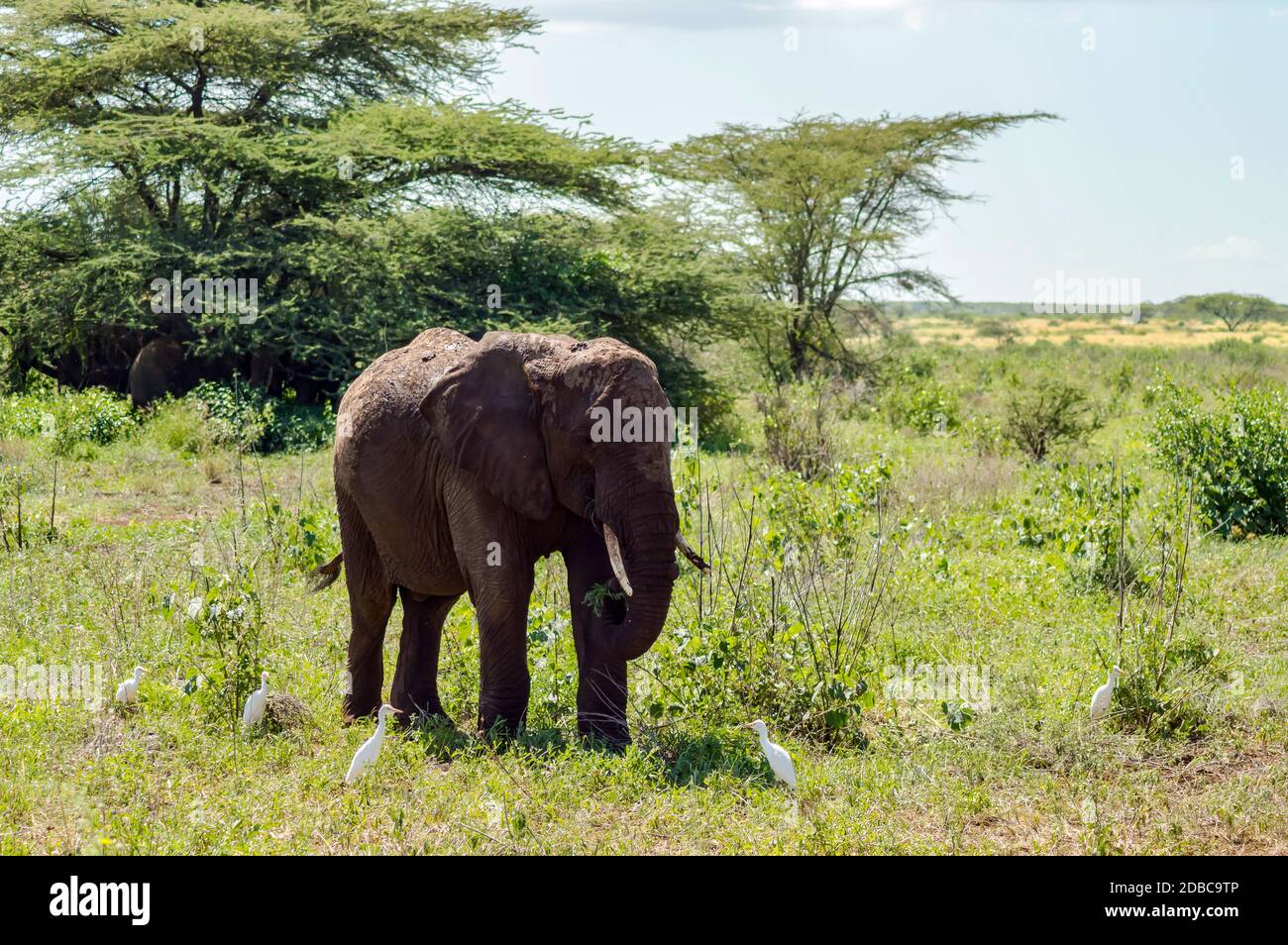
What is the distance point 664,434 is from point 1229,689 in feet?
11.2

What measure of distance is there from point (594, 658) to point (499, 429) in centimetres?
114

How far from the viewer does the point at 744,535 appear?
8.84m

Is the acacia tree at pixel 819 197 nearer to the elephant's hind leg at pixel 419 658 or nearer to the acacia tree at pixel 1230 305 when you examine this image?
the elephant's hind leg at pixel 419 658

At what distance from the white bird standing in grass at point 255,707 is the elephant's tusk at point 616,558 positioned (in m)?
1.89

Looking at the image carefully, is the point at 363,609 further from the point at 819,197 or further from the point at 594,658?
the point at 819,197

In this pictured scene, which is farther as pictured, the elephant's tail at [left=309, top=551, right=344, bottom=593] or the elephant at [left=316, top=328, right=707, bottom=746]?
the elephant's tail at [left=309, top=551, right=344, bottom=593]

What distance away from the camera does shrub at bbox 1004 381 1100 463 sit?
16188 millimetres

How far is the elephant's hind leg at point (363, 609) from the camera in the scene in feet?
21.1

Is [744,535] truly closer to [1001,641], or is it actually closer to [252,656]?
[1001,641]

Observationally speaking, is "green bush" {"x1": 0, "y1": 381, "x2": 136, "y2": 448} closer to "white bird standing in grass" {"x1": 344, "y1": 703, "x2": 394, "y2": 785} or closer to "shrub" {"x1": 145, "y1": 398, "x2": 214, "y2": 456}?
"shrub" {"x1": 145, "y1": 398, "x2": 214, "y2": 456}

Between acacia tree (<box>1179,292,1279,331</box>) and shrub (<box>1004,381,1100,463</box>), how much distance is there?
49.0 meters

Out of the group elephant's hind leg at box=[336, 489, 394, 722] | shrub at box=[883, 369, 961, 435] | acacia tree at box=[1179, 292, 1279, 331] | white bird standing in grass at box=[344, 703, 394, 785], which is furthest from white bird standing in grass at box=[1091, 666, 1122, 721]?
acacia tree at box=[1179, 292, 1279, 331]

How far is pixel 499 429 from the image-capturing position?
5.49 metres

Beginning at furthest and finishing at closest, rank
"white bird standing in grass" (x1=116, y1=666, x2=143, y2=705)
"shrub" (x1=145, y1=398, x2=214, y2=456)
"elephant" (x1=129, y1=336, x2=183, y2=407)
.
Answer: "elephant" (x1=129, y1=336, x2=183, y2=407) → "shrub" (x1=145, y1=398, x2=214, y2=456) → "white bird standing in grass" (x1=116, y1=666, x2=143, y2=705)
